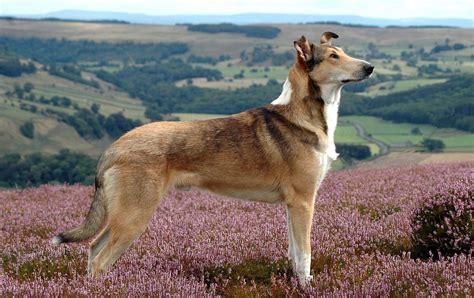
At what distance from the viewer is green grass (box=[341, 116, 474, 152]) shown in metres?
83.4

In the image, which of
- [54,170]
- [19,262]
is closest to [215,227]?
[19,262]

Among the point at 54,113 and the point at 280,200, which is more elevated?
the point at 280,200

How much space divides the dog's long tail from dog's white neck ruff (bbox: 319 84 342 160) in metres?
2.38

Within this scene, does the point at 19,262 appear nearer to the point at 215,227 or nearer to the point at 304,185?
the point at 215,227

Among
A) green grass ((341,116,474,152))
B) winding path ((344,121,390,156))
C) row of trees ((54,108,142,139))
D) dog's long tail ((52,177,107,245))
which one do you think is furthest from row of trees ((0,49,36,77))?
dog's long tail ((52,177,107,245))

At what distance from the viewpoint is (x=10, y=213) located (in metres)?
10.8

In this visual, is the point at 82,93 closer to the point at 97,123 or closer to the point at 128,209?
the point at 97,123

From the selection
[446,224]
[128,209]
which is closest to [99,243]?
[128,209]

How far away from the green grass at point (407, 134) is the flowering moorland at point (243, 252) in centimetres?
6815

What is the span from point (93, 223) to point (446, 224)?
11.8 ft

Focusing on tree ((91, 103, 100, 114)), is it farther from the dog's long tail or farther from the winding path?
the dog's long tail

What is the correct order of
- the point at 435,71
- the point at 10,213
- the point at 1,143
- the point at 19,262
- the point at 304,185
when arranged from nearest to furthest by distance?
the point at 304,185
the point at 19,262
the point at 10,213
the point at 1,143
the point at 435,71

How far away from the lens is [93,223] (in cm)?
633

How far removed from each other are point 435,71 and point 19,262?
7280 inches
